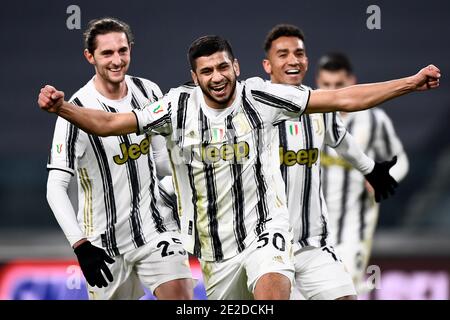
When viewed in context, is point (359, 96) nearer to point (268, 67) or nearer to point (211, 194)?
point (211, 194)

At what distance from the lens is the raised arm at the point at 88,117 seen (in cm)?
530

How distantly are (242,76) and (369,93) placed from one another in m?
3.93

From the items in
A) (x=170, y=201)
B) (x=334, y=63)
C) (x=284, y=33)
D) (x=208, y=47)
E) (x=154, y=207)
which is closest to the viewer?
(x=208, y=47)

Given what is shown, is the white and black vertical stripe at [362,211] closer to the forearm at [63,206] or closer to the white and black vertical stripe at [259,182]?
the white and black vertical stripe at [259,182]

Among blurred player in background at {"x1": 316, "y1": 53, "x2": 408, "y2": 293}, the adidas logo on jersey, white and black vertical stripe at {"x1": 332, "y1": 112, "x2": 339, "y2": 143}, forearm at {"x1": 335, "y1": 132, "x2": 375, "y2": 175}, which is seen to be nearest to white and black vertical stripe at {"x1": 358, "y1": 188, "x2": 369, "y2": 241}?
blurred player in background at {"x1": 316, "y1": 53, "x2": 408, "y2": 293}

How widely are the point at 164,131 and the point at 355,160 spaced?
1.44 meters

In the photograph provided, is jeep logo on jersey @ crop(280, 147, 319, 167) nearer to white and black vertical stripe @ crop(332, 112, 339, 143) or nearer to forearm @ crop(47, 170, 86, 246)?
white and black vertical stripe @ crop(332, 112, 339, 143)

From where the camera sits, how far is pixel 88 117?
5523mm

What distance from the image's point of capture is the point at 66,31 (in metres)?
11.2

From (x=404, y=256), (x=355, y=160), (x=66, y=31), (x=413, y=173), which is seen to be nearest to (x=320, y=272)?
(x=355, y=160)

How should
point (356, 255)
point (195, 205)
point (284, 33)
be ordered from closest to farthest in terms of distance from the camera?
1. point (195, 205)
2. point (284, 33)
3. point (356, 255)

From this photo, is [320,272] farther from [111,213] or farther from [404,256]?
[404,256]

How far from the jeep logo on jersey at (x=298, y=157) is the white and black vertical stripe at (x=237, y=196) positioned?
775mm

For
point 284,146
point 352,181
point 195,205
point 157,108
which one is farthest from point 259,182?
point 352,181
